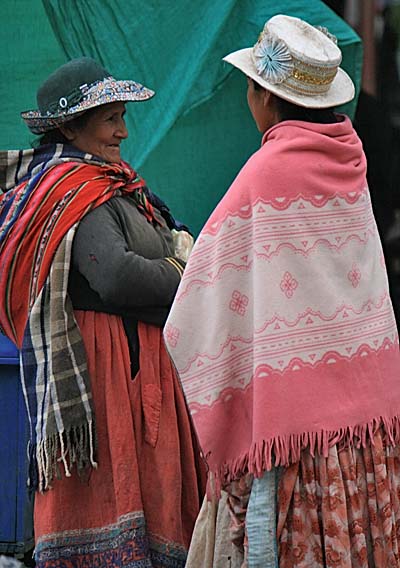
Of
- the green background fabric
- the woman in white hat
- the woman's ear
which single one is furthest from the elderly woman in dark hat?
the green background fabric

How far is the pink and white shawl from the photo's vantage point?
297 cm

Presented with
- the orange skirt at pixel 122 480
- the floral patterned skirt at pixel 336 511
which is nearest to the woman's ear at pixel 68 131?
the orange skirt at pixel 122 480

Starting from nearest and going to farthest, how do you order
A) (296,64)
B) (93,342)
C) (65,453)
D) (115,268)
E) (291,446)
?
(291,446) < (296,64) < (115,268) < (65,453) < (93,342)

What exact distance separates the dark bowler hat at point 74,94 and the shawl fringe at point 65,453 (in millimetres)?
1021

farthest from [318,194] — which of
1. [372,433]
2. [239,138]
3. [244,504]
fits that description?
[239,138]

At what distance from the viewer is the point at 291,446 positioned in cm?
296

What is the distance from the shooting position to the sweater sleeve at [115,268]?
3488 millimetres

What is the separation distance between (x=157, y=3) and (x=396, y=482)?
2.55 metres

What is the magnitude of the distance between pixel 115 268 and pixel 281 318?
70 cm

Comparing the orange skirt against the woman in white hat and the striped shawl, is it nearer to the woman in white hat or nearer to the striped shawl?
the striped shawl

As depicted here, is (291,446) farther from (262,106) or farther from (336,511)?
(262,106)

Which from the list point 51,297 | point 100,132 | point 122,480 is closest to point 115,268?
point 51,297

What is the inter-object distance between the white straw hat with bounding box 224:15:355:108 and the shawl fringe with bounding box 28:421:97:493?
1.27 meters

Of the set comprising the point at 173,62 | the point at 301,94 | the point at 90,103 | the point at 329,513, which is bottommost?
the point at 329,513
